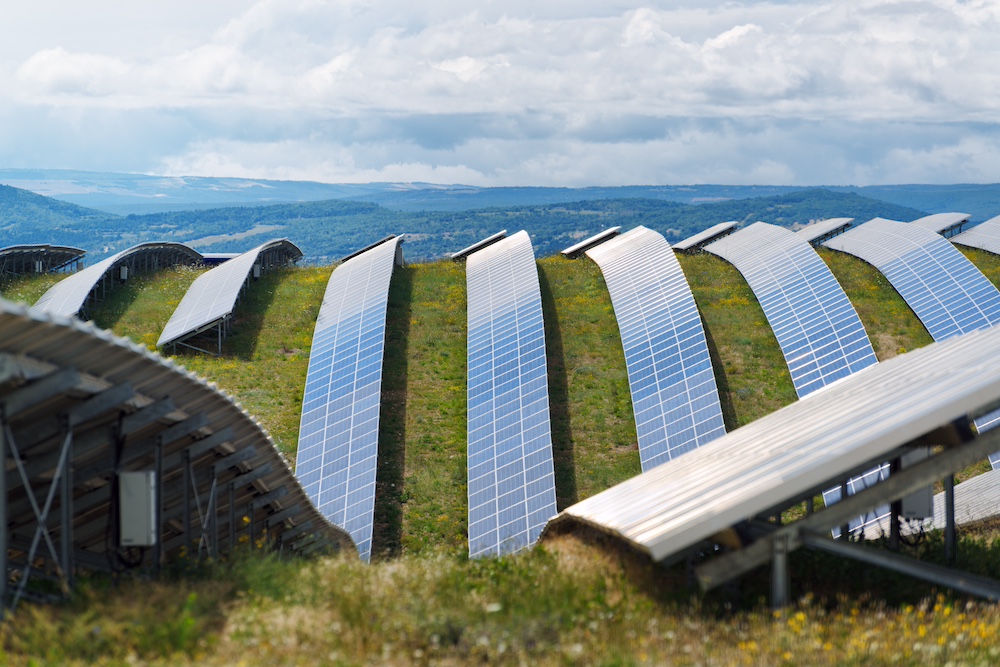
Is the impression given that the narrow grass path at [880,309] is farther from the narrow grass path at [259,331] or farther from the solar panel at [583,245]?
the narrow grass path at [259,331]

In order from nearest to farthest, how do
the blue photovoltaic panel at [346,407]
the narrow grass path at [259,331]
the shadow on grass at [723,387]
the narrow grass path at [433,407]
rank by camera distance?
the blue photovoltaic panel at [346,407], the narrow grass path at [433,407], the shadow on grass at [723,387], the narrow grass path at [259,331]

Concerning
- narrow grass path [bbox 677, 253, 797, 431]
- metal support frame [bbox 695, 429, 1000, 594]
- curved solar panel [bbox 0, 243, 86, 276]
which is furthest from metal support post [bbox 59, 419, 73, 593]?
curved solar panel [bbox 0, 243, 86, 276]

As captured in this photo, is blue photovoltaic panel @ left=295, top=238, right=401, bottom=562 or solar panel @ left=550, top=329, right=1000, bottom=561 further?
blue photovoltaic panel @ left=295, top=238, right=401, bottom=562

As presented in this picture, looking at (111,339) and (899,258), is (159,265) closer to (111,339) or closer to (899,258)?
(899,258)

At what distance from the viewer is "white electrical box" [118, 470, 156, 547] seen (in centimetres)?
1308

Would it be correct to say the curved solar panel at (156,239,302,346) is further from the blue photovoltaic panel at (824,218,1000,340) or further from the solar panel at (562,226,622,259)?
the blue photovoltaic panel at (824,218,1000,340)

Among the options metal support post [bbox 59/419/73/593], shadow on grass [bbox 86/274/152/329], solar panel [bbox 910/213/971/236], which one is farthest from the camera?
solar panel [bbox 910/213/971/236]

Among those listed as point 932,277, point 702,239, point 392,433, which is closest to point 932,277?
point 932,277

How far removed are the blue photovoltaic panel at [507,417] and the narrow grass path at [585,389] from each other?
1674 millimetres

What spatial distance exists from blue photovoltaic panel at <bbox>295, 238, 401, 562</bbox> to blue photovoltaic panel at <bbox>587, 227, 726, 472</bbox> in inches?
365

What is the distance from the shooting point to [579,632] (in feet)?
36.2

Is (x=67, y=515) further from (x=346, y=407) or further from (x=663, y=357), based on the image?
(x=663, y=357)

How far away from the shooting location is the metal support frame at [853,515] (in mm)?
11992

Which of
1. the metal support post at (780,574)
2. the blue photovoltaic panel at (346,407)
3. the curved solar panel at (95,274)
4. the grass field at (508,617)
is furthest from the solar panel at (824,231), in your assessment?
the metal support post at (780,574)
